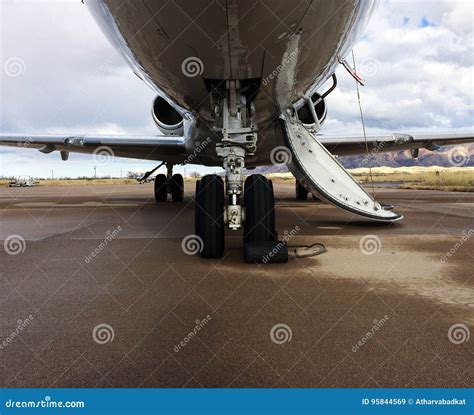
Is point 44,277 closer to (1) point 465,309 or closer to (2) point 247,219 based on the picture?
(2) point 247,219

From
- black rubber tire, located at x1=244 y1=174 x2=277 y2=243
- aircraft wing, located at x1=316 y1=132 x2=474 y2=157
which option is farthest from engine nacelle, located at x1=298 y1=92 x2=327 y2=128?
black rubber tire, located at x1=244 y1=174 x2=277 y2=243

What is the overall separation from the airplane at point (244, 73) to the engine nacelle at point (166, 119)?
4.95 m

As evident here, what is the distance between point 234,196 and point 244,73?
1.39 metres

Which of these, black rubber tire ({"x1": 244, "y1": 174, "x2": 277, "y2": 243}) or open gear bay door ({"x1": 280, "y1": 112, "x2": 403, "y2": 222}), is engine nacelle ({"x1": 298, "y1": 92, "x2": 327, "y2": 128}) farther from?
black rubber tire ({"x1": 244, "y1": 174, "x2": 277, "y2": 243})

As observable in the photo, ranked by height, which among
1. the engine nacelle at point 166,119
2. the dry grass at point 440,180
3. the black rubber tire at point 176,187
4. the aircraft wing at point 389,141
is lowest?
the dry grass at point 440,180

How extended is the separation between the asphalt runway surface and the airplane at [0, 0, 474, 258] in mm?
747

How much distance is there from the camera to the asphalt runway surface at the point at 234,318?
6.63ft

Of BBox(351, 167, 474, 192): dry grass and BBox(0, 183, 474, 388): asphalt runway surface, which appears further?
BBox(351, 167, 474, 192): dry grass

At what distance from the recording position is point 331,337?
245 centimetres

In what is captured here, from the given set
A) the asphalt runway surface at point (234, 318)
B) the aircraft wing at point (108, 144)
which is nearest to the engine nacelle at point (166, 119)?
the aircraft wing at point (108, 144)

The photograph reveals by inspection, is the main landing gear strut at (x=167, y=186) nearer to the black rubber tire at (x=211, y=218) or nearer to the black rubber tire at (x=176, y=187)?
the black rubber tire at (x=176, y=187)

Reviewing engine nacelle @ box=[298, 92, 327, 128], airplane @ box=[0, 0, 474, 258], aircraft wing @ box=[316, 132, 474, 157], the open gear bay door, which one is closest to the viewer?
airplane @ box=[0, 0, 474, 258]

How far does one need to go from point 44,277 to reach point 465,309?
3708 mm

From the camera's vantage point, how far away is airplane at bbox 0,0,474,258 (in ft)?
11.3
